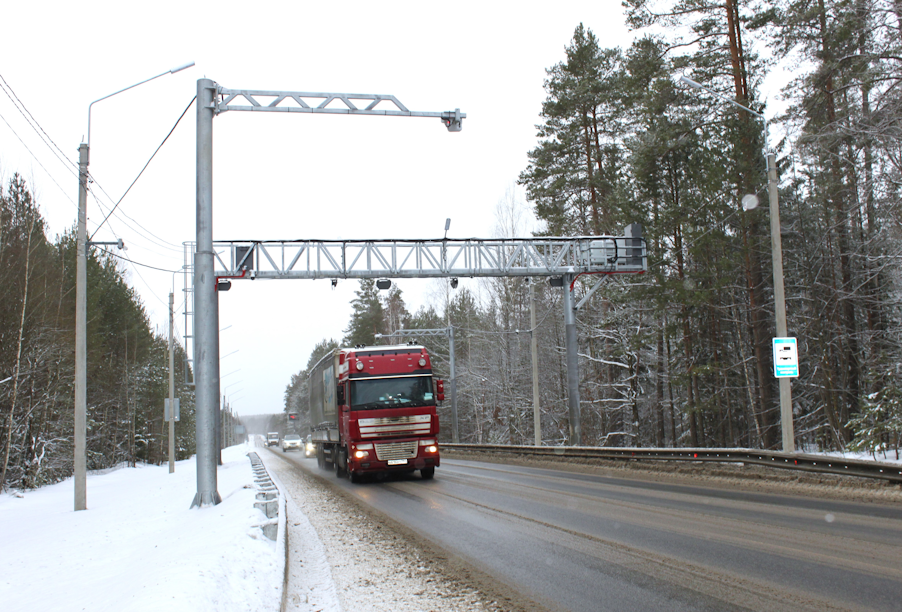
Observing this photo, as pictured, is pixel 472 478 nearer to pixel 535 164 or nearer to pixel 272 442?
pixel 535 164

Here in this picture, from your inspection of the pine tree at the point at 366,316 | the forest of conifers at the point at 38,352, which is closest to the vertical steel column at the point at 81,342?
the forest of conifers at the point at 38,352

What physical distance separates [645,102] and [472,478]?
15450 mm

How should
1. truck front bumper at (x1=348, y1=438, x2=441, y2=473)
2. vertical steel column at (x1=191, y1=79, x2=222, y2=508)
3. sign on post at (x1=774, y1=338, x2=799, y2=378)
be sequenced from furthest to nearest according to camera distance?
truck front bumper at (x1=348, y1=438, x2=441, y2=473)
sign on post at (x1=774, y1=338, x2=799, y2=378)
vertical steel column at (x1=191, y1=79, x2=222, y2=508)

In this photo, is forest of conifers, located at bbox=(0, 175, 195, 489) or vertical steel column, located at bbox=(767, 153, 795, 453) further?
forest of conifers, located at bbox=(0, 175, 195, 489)

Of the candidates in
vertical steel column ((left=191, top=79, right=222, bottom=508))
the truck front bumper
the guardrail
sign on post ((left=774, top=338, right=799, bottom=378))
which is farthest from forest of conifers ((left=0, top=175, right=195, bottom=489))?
sign on post ((left=774, top=338, right=799, bottom=378))

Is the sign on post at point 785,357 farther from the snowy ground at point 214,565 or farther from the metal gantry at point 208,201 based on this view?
the metal gantry at point 208,201

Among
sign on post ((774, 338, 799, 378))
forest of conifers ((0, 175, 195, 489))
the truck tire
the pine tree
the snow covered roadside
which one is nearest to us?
the snow covered roadside

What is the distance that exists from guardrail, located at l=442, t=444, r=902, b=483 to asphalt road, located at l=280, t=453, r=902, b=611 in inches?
61.8

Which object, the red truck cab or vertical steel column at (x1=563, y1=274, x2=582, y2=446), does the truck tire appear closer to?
the red truck cab

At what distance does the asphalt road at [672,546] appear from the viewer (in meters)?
5.76

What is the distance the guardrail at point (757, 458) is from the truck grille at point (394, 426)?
20.3 ft

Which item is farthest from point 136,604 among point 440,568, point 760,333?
point 760,333

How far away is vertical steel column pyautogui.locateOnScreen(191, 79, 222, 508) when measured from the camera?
1204 cm

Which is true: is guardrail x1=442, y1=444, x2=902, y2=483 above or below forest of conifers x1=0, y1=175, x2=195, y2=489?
below
